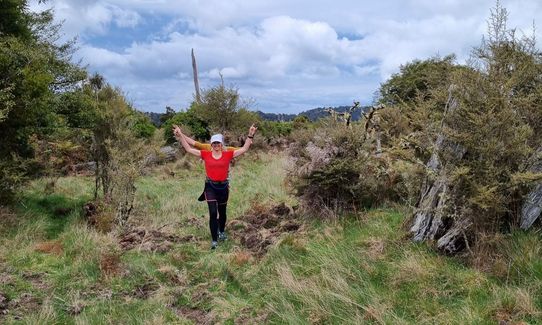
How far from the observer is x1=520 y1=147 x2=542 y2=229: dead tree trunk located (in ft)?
17.7

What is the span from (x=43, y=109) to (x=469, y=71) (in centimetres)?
786

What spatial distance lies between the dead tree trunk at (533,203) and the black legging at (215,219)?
176 inches

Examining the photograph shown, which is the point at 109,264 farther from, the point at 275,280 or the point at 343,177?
the point at 343,177

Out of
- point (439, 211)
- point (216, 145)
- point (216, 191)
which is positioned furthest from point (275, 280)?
point (216, 145)

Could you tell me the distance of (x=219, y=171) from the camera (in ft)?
27.4

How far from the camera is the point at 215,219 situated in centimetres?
813

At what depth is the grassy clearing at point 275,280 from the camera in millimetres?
4707

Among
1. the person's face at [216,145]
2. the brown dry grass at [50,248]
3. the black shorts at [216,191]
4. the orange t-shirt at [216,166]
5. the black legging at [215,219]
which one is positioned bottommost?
the brown dry grass at [50,248]

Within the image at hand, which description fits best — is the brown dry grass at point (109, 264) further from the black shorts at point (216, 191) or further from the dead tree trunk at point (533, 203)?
the dead tree trunk at point (533, 203)

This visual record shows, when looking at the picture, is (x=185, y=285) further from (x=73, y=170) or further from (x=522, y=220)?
(x=73, y=170)

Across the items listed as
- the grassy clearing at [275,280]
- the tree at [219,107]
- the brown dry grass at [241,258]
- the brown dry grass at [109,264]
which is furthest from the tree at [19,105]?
the tree at [219,107]

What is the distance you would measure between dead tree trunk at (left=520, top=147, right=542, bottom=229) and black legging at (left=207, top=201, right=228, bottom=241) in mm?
4480

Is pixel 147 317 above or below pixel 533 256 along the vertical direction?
below

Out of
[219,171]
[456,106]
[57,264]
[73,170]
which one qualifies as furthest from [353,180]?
[73,170]
